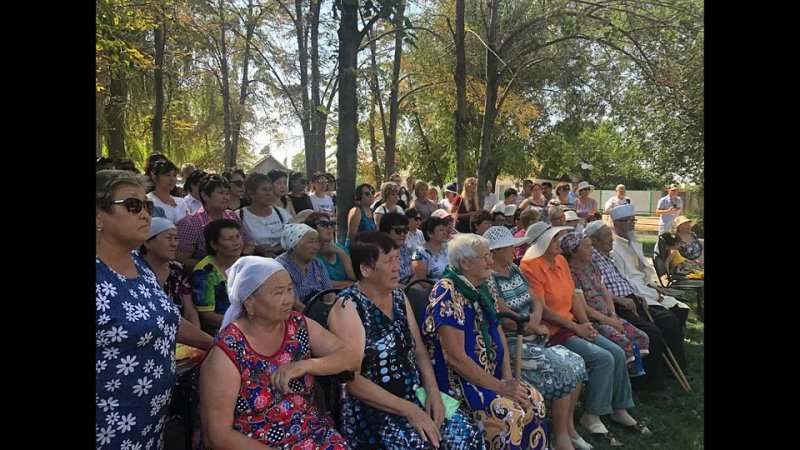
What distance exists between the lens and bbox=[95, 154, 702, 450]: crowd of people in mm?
2180

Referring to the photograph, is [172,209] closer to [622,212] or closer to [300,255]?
[300,255]

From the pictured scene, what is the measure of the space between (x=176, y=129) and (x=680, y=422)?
48.6 ft

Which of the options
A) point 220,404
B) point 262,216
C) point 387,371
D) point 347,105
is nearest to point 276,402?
point 220,404

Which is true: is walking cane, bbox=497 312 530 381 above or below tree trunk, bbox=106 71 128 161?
below

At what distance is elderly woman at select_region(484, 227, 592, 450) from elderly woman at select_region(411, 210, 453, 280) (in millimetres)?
1006

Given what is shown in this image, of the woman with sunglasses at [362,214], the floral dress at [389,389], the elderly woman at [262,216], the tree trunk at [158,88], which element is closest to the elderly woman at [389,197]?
the woman with sunglasses at [362,214]

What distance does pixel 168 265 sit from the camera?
336 cm

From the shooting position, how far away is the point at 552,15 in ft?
32.7

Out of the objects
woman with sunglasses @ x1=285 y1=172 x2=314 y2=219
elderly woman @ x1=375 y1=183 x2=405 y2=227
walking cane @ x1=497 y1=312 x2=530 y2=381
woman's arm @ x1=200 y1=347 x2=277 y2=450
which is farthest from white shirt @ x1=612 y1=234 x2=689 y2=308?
woman's arm @ x1=200 y1=347 x2=277 y2=450

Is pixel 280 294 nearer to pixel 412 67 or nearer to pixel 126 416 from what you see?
pixel 126 416

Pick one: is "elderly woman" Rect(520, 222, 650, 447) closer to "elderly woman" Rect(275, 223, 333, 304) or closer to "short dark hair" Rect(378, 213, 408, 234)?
"short dark hair" Rect(378, 213, 408, 234)

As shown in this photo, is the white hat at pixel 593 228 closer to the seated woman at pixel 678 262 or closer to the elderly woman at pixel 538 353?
the elderly woman at pixel 538 353

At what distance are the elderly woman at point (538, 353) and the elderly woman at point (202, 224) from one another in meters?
1.95

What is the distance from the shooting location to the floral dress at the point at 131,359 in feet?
6.58
